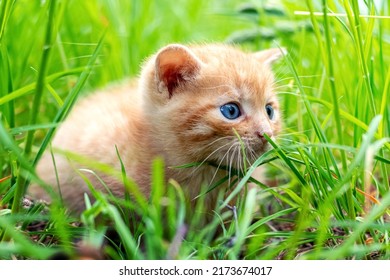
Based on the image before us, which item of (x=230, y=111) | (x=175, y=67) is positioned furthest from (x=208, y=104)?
(x=175, y=67)

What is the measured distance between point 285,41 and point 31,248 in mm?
2502

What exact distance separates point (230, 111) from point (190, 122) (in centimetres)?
17

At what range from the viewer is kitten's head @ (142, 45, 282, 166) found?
2.55 meters

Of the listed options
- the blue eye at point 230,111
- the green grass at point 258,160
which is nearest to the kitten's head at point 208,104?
the blue eye at point 230,111

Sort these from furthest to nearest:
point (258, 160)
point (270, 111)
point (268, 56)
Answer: point (268, 56) < point (270, 111) < point (258, 160)

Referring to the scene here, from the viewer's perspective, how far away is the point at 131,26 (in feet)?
13.4

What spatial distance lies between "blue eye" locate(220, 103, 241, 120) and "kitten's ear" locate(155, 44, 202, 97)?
211mm

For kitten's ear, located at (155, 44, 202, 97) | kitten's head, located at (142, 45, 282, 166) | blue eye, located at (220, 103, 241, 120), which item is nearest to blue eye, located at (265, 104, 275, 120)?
kitten's head, located at (142, 45, 282, 166)

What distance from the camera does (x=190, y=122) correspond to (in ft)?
8.59

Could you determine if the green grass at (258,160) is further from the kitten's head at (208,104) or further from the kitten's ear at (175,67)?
the kitten's ear at (175,67)

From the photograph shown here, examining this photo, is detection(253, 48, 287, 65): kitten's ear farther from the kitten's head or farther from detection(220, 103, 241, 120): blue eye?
detection(220, 103, 241, 120): blue eye

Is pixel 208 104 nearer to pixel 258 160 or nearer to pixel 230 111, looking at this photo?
pixel 230 111
